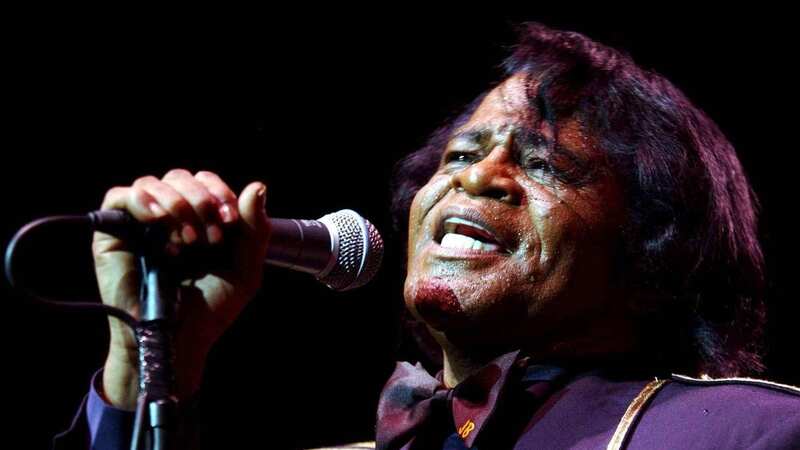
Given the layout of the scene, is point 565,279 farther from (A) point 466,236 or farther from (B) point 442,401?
(B) point 442,401

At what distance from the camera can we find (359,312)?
3.66 metres

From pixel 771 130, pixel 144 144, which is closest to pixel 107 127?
pixel 144 144

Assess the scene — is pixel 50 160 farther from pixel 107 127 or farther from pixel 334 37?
pixel 334 37

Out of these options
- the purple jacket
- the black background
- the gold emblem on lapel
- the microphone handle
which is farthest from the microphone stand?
the black background

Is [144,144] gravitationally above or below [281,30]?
below

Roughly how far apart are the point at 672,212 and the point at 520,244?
0.51 meters

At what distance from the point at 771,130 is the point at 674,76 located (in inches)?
15.9

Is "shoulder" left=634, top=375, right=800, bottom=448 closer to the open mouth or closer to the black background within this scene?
the open mouth

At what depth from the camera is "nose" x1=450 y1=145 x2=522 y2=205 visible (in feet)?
7.41

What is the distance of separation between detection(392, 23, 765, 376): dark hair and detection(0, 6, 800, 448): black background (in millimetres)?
489

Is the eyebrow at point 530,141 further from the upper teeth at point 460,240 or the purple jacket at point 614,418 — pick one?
the purple jacket at point 614,418

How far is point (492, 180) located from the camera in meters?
2.27

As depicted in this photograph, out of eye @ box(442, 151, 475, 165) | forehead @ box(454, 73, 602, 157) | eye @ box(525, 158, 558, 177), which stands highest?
forehead @ box(454, 73, 602, 157)

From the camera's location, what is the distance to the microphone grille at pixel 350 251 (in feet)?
5.93
